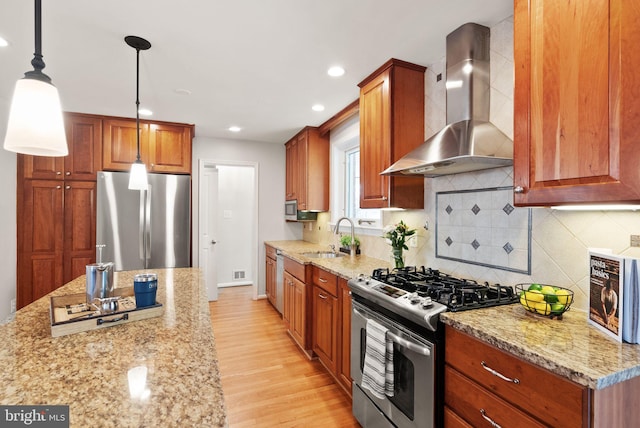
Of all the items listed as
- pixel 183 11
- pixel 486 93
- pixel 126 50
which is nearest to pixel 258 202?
pixel 126 50

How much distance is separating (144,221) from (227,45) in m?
2.39

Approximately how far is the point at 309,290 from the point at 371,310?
1111 millimetres

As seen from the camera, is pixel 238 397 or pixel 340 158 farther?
pixel 340 158

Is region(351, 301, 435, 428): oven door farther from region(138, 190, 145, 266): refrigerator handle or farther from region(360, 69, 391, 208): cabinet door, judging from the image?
region(138, 190, 145, 266): refrigerator handle

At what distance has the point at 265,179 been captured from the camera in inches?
193

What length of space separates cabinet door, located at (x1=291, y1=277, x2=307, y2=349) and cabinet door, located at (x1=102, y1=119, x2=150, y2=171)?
8.05 ft

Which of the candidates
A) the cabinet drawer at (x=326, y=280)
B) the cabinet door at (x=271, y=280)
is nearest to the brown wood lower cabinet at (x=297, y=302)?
the cabinet drawer at (x=326, y=280)

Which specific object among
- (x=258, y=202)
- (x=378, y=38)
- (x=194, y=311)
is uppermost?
(x=378, y=38)

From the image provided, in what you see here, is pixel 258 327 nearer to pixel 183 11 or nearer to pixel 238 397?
pixel 238 397

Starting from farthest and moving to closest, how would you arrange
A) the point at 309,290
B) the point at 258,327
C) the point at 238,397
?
the point at 258,327, the point at 309,290, the point at 238,397

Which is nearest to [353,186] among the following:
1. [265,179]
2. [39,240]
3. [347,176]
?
[347,176]

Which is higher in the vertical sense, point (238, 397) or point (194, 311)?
point (194, 311)

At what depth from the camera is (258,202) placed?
4.84 metres

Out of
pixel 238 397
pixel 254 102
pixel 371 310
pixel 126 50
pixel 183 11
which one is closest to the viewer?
pixel 183 11
